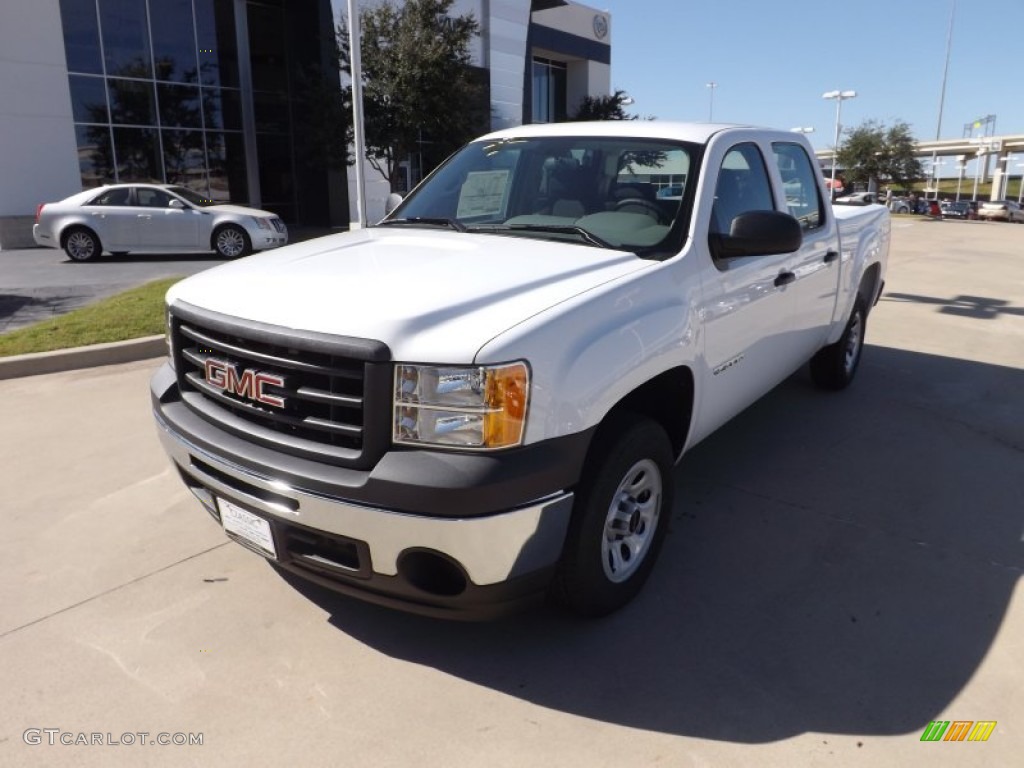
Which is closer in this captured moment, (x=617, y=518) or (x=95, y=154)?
(x=617, y=518)

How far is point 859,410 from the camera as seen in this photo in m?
5.75

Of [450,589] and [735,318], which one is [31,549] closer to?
[450,589]

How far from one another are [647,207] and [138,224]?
13.6 meters

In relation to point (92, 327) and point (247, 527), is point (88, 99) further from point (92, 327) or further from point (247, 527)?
point (247, 527)

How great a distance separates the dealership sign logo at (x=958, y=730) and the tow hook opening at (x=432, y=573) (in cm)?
153

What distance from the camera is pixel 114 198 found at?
48.2ft

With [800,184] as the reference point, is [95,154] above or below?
above

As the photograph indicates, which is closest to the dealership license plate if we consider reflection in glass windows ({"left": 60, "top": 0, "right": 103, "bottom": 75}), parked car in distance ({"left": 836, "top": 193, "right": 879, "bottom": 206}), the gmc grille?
the gmc grille

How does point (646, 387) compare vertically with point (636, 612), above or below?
above

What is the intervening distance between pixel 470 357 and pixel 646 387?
3.48ft

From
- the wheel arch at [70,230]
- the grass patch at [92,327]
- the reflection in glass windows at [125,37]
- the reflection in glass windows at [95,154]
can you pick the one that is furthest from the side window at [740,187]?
the reflection in glass windows at [125,37]

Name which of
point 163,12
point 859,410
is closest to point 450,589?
point 859,410

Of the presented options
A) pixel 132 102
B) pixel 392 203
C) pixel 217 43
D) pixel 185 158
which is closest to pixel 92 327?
pixel 392 203

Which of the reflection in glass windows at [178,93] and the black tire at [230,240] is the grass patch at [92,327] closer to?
the black tire at [230,240]
